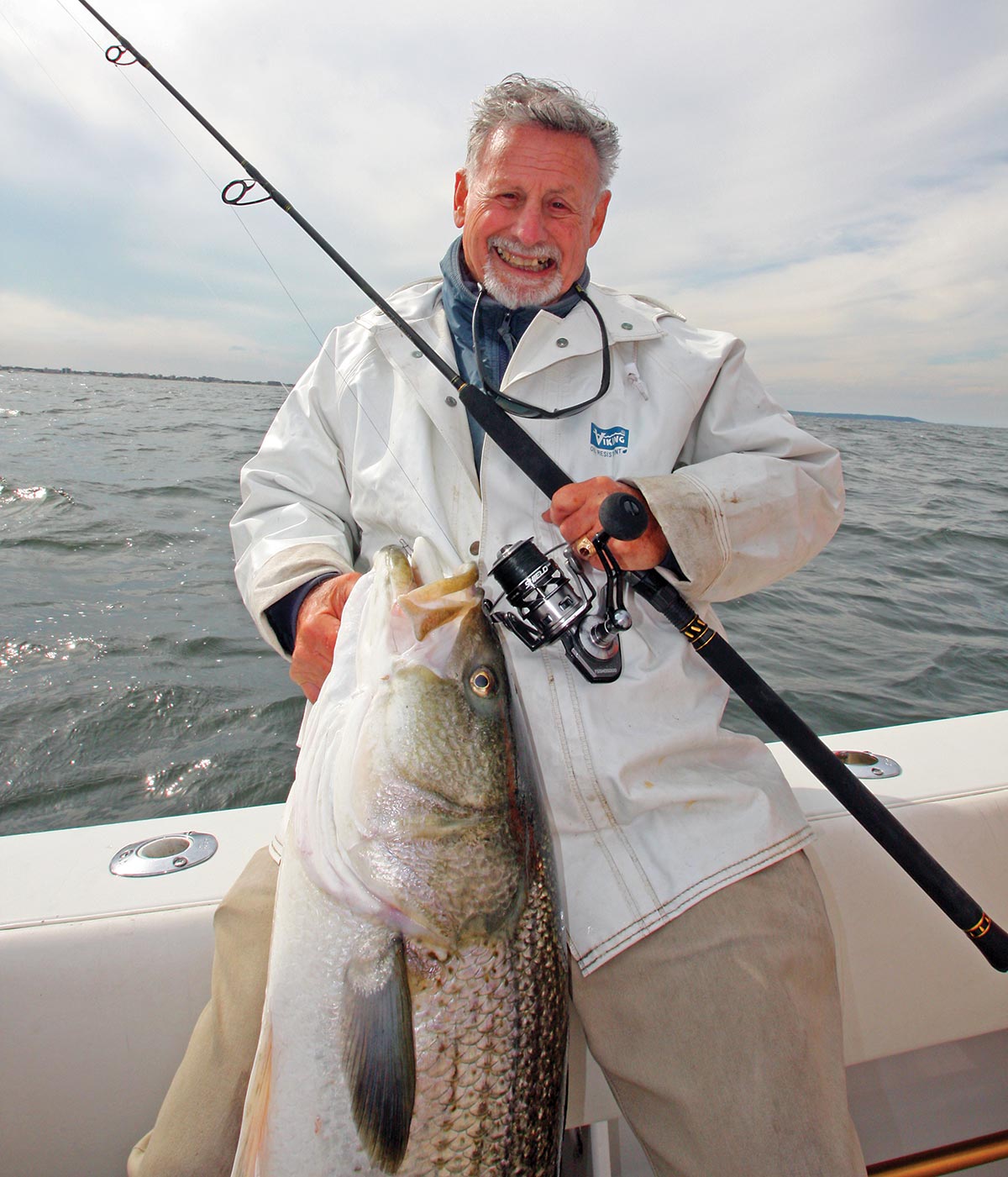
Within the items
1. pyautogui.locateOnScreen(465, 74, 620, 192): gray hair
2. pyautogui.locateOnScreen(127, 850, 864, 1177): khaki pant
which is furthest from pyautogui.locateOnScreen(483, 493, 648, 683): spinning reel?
pyautogui.locateOnScreen(465, 74, 620, 192): gray hair

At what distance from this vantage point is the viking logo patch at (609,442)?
2.22 meters

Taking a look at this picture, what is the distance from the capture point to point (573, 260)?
2453 millimetres

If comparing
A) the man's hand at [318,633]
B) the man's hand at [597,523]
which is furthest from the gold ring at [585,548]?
the man's hand at [318,633]

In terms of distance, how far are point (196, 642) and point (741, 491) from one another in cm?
489

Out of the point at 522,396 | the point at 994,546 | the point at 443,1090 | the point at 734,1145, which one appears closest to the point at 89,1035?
the point at 443,1090

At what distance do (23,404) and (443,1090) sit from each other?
2826 centimetres

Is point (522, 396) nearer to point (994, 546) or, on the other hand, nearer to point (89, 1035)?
point (89, 1035)

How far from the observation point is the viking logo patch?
2.22 meters

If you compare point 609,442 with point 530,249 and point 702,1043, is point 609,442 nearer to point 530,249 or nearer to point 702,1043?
point 530,249

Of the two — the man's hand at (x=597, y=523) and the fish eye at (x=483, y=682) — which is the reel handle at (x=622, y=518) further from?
the fish eye at (x=483, y=682)

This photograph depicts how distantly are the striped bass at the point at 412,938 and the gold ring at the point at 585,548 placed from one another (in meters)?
0.46

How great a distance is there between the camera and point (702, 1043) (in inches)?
64.2

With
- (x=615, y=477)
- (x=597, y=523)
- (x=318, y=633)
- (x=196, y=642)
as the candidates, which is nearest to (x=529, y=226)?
→ (x=615, y=477)

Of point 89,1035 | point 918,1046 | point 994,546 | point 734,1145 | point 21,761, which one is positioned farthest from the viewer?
point 994,546
